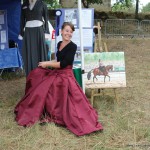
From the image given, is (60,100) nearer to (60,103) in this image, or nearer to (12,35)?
(60,103)

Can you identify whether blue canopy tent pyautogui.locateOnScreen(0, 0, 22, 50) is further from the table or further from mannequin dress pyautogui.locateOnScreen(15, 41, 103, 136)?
mannequin dress pyautogui.locateOnScreen(15, 41, 103, 136)

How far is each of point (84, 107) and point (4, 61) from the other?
9.92ft

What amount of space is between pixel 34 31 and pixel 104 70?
1.27 m

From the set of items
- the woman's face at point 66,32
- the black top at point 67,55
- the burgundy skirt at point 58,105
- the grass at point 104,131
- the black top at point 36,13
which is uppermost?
the black top at point 36,13

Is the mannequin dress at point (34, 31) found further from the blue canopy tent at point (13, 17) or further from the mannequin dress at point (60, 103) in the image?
the blue canopy tent at point (13, 17)

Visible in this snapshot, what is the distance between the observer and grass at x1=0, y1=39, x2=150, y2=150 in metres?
3.62

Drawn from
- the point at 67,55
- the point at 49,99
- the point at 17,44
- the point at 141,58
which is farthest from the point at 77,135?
the point at 141,58

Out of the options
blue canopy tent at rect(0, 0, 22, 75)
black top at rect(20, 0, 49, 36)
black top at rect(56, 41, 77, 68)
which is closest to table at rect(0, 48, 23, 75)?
blue canopy tent at rect(0, 0, 22, 75)

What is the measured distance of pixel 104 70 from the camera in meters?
4.86

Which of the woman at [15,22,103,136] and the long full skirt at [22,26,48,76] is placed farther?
the long full skirt at [22,26,48,76]

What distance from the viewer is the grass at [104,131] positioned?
3623 mm

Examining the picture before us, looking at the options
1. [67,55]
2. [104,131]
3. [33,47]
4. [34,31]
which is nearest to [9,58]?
[33,47]

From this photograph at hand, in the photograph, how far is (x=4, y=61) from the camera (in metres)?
6.72

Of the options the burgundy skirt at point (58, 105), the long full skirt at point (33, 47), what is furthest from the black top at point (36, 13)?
the burgundy skirt at point (58, 105)
